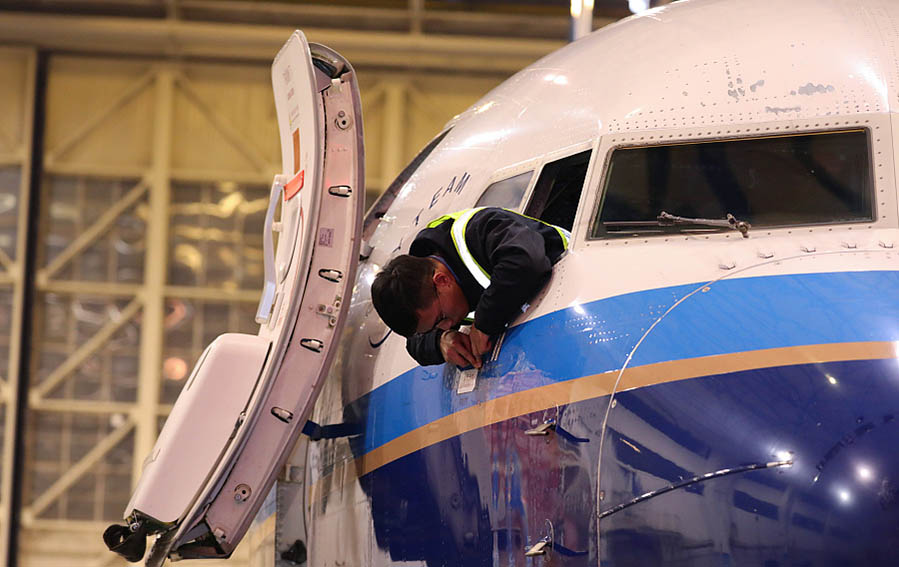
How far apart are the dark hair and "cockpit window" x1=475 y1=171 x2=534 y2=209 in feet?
1.85

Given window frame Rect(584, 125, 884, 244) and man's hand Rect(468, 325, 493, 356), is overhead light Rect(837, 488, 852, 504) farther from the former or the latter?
man's hand Rect(468, 325, 493, 356)

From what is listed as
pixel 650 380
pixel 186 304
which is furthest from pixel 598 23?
pixel 650 380

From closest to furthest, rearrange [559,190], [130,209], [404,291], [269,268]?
[404,291], [559,190], [269,268], [130,209]

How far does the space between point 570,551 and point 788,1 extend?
2755mm

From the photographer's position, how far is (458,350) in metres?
4.49

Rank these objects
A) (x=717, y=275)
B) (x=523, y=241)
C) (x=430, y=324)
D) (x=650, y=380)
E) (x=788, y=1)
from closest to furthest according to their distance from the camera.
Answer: (x=650, y=380) → (x=717, y=275) → (x=523, y=241) → (x=430, y=324) → (x=788, y=1)

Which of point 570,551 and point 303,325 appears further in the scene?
point 303,325

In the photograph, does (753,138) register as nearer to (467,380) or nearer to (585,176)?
(585,176)

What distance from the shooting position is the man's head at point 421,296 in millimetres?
4621

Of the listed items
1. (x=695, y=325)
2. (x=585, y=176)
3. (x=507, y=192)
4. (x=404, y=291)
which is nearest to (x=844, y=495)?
(x=695, y=325)

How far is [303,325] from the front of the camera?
525cm

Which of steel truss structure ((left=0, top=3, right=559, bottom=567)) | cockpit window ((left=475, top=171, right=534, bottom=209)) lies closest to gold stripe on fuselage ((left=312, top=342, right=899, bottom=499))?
cockpit window ((left=475, top=171, right=534, bottom=209))

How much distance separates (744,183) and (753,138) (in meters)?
0.20

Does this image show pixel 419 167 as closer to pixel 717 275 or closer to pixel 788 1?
pixel 788 1
